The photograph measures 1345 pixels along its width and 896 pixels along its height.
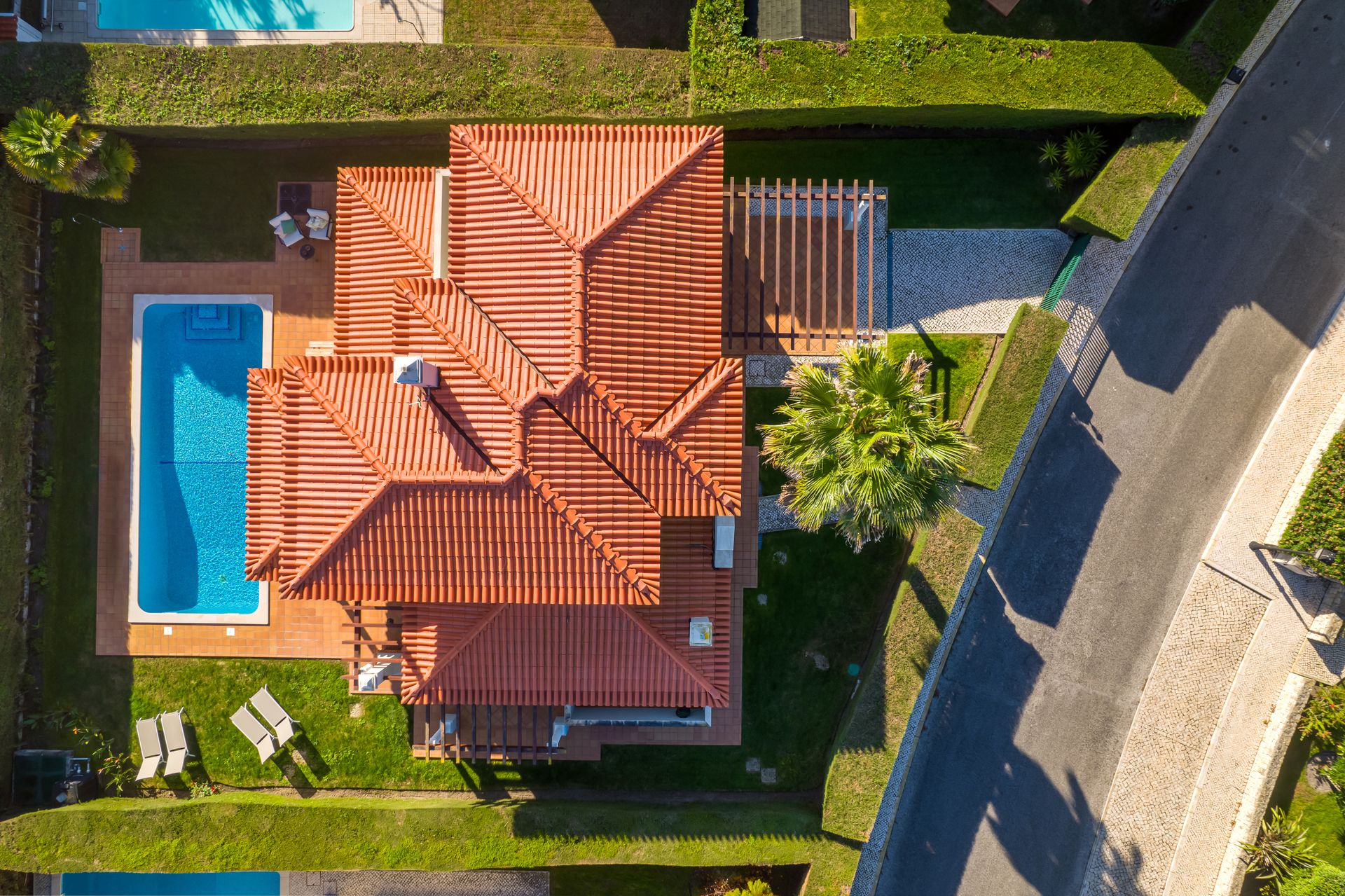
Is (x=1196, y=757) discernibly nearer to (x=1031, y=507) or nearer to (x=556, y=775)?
(x=1031, y=507)

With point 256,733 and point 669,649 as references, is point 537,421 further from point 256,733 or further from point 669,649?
point 256,733

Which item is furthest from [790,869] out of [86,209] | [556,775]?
[86,209]

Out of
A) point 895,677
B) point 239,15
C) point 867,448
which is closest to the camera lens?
point 867,448

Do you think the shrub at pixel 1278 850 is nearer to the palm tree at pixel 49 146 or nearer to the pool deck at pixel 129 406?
the pool deck at pixel 129 406

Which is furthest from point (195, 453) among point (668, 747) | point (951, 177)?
point (951, 177)

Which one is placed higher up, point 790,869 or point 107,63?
point 107,63

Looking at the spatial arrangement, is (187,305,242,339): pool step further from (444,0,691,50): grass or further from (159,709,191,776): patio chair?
(159,709,191,776): patio chair

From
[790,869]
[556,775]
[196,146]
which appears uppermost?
[196,146]

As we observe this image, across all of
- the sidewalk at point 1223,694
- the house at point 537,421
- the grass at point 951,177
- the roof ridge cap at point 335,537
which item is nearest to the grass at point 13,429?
the house at point 537,421
